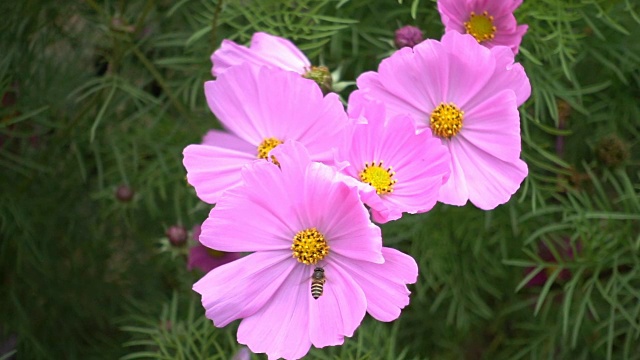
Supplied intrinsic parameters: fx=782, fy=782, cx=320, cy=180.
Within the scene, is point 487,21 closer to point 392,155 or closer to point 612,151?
point 392,155

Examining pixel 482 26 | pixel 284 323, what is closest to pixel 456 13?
pixel 482 26

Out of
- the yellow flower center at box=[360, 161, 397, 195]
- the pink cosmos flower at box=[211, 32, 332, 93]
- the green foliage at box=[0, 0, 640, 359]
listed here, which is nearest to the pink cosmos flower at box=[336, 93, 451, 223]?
the yellow flower center at box=[360, 161, 397, 195]

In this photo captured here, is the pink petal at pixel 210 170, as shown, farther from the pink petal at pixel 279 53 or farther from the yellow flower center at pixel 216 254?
the yellow flower center at pixel 216 254

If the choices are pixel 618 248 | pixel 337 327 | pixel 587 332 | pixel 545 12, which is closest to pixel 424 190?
pixel 337 327

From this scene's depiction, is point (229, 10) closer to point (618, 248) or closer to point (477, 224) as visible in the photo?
point (477, 224)

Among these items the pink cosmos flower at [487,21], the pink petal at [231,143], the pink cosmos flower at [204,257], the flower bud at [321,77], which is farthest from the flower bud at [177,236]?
the pink cosmos flower at [487,21]
